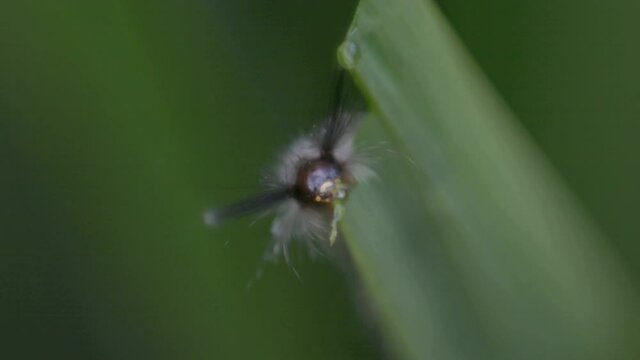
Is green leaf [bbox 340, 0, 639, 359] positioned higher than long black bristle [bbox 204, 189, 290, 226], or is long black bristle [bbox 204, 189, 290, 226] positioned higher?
long black bristle [bbox 204, 189, 290, 226]

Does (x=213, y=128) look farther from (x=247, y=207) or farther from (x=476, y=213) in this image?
(x=476, y=213)

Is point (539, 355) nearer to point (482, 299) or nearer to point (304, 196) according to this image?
point (482, 299)

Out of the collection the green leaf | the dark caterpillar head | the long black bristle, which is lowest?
the green leaf

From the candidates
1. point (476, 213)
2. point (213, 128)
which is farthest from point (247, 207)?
point (476, 213)

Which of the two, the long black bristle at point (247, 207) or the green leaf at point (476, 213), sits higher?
the long black bristle at point (247, 207)

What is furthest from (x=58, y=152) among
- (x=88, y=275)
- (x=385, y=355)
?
(x=385, y=355)

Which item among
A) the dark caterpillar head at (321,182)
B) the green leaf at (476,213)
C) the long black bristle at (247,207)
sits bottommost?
the green leaf at (476,213)
